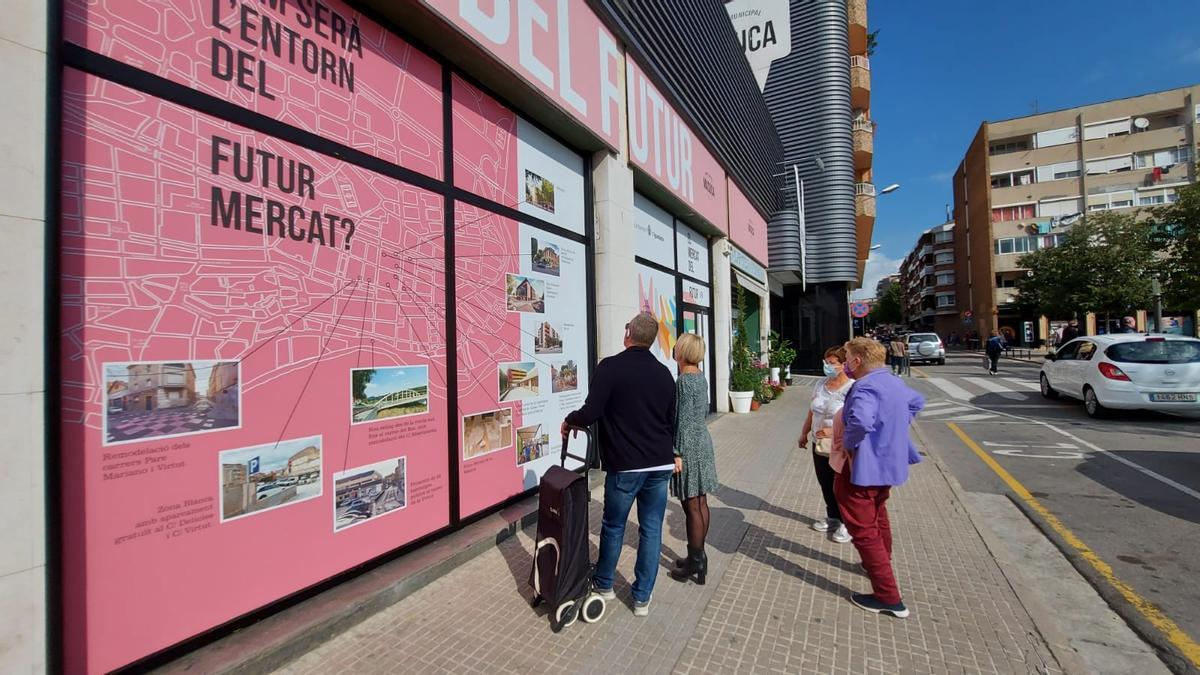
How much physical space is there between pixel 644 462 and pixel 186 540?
2294 millimetres

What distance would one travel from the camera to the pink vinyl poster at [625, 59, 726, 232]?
252 inches

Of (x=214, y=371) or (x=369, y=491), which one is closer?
(x=214, y=371)

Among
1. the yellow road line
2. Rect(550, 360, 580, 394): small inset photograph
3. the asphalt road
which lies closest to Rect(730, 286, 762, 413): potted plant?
the asphalt road

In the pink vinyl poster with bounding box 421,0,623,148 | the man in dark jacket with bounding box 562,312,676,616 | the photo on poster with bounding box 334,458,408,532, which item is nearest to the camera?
the man in dark jacket with bounding box 562,312,676,616

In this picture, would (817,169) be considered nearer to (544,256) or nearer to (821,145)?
(821,145)

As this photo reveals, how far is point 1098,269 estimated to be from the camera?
2383 cm

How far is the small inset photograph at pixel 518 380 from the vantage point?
14.3 ft

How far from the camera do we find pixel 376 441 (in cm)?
320

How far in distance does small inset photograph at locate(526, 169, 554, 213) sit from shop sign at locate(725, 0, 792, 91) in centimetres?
1329

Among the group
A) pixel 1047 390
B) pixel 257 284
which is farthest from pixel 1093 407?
pixel 257 284

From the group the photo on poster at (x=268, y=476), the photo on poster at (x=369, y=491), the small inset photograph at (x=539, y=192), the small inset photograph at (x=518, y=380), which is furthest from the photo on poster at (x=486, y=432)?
the small inset photograph at (x=539, y=192)

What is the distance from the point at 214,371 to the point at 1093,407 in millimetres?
13362

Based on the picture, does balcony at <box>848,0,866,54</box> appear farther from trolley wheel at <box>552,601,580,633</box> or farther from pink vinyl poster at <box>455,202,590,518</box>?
trolley wheel at <box>552,601,580,633</box>

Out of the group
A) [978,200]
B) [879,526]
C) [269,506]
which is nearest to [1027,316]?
[978,200]
